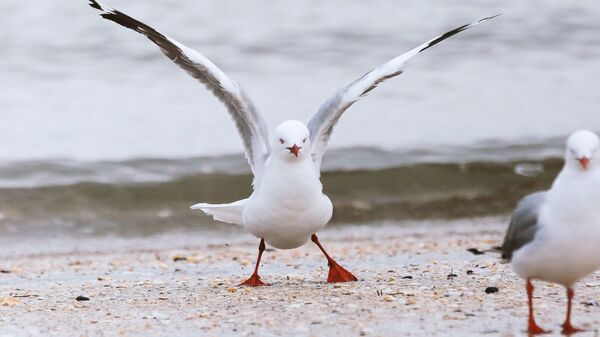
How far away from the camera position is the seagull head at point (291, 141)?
5.96 m

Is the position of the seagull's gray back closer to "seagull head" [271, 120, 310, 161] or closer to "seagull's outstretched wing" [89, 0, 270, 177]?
"seagull head" [271, 120, 310, 161]

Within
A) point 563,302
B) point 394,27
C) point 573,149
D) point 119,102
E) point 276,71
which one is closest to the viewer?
point 573,149

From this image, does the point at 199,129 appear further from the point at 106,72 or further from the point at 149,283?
the point at 149,283

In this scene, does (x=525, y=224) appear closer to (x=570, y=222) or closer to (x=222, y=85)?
(x=570, y=222)

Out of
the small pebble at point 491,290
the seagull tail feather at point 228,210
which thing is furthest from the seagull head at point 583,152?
the seagull tail feather at point 228,210

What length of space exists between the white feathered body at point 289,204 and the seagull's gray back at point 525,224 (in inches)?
63.9

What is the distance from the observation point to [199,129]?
1209 centimetres

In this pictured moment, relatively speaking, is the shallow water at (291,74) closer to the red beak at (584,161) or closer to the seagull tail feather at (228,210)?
the seagull tail feather at (228,210)

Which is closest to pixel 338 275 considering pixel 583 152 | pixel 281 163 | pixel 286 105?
pixel 281 163

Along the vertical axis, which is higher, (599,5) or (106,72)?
(599,5)

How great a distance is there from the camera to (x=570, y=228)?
13.7 feet

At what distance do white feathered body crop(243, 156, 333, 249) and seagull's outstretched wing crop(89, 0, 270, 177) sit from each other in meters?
0.63

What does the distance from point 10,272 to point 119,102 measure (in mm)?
6089

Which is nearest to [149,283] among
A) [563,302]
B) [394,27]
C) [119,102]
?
[563,302]
